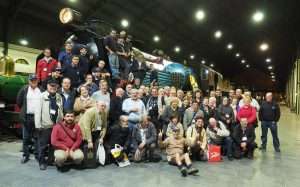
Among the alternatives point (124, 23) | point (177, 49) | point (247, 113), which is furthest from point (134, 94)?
point (177, 49)

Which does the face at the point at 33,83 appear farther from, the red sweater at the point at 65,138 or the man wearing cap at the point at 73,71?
the red sweater at the point at 65,138

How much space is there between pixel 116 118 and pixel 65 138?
133 cm

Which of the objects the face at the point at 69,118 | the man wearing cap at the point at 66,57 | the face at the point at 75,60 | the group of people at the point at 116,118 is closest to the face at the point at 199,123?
the group of people at the point at 116,118

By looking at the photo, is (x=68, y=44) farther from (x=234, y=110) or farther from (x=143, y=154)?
(x=234, y=110)

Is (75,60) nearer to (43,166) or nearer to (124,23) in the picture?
(43,166)

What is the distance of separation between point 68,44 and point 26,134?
2.09 meters

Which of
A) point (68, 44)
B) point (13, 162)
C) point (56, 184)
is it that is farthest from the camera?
point (68, 44)

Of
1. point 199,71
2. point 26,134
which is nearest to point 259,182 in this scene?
point 26,134

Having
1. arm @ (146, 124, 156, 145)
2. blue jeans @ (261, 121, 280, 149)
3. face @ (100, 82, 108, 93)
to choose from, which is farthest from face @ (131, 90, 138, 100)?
blue jeans @ (261, 121, 280, 149)

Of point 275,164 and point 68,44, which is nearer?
point 275,164

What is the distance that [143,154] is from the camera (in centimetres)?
620

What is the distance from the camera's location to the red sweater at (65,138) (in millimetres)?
5355

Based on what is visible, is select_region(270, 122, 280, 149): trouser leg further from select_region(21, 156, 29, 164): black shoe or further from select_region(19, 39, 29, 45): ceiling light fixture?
select_region(19, 39, 29, 45): ceiling light fixture

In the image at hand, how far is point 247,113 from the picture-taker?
7309 millimetres
